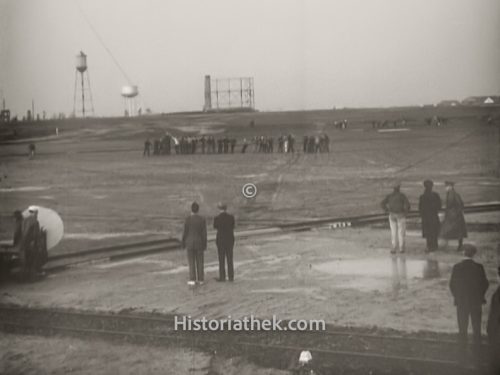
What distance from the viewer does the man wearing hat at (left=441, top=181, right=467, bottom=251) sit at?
16.3 feet

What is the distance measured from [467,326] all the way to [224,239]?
1.84 m

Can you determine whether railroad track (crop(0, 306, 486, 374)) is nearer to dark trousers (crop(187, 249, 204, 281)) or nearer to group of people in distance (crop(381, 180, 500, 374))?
group of people in distance (crop(381, 180, 500, 374))

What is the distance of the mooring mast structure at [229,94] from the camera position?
5.17 meters

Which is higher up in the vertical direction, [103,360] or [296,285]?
[296,285]

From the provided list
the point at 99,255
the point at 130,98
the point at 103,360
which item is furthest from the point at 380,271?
the point at 130,98

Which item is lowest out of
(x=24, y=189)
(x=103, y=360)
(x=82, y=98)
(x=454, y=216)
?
(x=103, y=360)

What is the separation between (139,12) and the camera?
525 cm

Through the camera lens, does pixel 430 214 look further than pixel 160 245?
No

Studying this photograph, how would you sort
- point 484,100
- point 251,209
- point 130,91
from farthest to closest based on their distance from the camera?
point 130,91
point 251,209
point 484,100

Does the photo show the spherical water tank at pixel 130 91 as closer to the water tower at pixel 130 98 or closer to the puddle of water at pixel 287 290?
the water tower at pixel 130 98

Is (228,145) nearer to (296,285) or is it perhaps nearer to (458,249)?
(296,285)

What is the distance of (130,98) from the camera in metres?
5.31

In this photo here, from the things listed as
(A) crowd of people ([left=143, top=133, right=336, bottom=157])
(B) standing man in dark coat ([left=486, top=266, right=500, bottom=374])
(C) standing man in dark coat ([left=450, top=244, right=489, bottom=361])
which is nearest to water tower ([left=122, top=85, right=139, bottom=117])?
(A) crowd of people ([left=143, top=133, right=336, bottom=157])

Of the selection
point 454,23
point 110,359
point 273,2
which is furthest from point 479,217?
point 110,359
